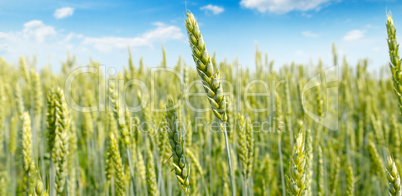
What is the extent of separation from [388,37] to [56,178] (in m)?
1.59

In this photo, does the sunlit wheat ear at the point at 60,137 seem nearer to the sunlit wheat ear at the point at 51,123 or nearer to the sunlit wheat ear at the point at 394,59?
the sunlit wheat ear at the point at 51,123

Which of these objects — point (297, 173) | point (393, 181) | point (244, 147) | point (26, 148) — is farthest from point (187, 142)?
point (393, 181)

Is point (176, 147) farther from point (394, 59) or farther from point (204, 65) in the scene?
point (394, 59)

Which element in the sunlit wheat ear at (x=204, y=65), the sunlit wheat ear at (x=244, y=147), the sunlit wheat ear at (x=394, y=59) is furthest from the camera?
the sunlit wheat ear at (x=244, y=147)

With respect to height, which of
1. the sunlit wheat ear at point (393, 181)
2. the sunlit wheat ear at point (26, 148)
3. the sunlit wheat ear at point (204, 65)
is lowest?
the sunlit wheat ear at point (393, 181)

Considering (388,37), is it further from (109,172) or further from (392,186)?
(109,172)

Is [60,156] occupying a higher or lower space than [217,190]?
higher

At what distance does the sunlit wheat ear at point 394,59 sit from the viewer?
1063 mm

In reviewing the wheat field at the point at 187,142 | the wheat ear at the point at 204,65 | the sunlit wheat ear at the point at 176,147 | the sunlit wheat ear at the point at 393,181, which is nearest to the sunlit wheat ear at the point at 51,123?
the wheat field at the point at 187,142

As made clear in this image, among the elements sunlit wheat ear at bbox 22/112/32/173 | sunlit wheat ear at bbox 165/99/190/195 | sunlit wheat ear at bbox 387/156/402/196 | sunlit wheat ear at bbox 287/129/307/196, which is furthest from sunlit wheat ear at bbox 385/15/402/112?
sunlit wheat ear at bbox 22/112/32/173

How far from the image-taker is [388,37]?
1.10 metres

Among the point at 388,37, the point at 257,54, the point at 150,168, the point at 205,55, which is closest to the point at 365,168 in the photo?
the point at 257,54

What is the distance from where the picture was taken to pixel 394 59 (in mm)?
1078

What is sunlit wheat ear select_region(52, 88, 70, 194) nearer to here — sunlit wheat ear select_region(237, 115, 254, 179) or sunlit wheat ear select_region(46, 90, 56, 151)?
sunlit wheat ear select_region(46, 90, 56, 151)
